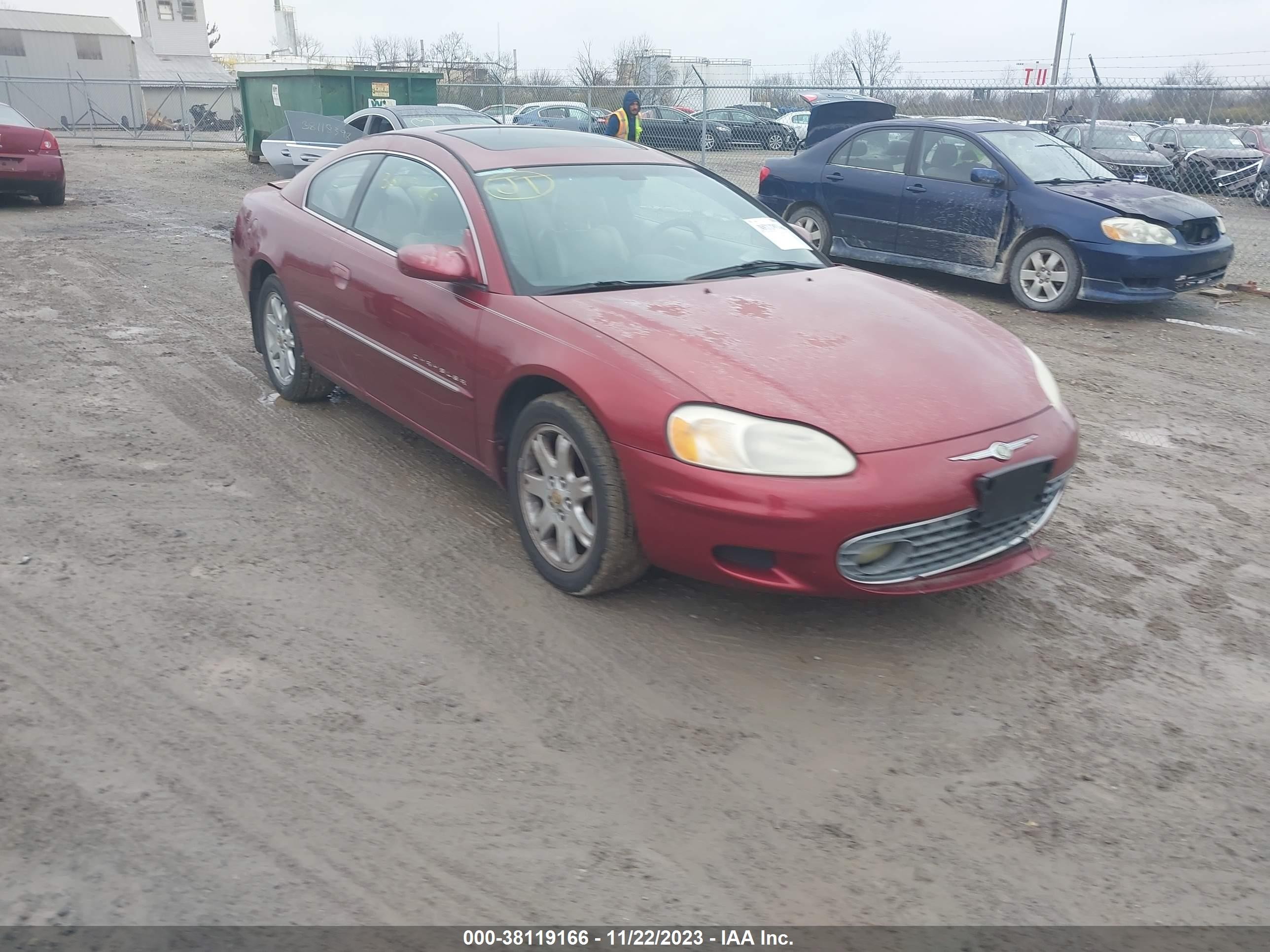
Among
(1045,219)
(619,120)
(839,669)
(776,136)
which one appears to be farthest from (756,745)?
(776,136)

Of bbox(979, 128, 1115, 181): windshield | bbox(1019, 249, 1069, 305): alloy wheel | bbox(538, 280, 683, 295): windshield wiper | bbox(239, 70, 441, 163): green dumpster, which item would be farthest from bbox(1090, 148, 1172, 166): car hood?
bbox(538, 280, 683, 295): windshield wiper

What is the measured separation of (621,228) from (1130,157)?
15.2m

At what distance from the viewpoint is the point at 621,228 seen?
437 cm

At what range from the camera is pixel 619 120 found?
1505 centimetres

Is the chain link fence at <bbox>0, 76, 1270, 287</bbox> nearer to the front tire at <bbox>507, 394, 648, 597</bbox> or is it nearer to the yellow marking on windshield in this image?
the yellow marking on windshield

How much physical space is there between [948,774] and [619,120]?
1358 cm

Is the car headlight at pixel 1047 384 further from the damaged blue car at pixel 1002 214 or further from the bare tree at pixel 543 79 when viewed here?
the bare tree at pixel 543 79

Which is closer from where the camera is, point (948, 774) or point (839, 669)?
point (948, 774)

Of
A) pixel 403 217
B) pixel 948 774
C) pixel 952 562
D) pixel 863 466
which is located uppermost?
pixel 403 217

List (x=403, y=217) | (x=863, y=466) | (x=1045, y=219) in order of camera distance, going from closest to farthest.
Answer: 1. (x=863, y=466)
2. (x=403, y=217)
3. (x=1045, y=219)

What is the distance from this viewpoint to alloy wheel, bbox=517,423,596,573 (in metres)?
3.61

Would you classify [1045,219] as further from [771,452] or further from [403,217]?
[771,452]

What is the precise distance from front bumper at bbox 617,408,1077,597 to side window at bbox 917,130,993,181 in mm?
6598

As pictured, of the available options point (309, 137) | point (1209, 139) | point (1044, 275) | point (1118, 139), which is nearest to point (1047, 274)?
point (1044, 275)
